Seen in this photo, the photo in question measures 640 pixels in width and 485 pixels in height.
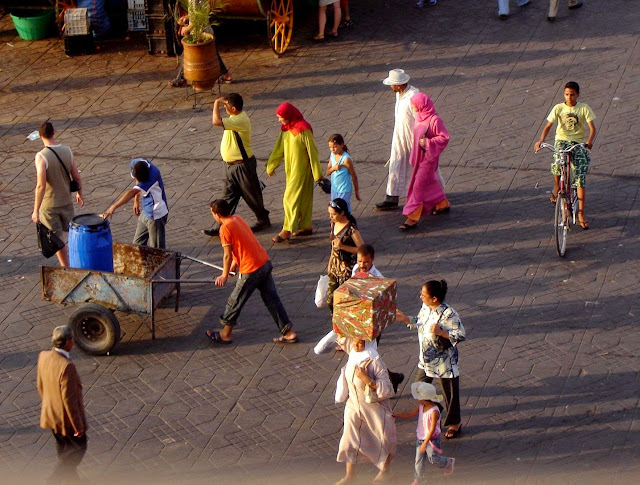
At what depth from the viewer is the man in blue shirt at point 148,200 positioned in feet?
33.0

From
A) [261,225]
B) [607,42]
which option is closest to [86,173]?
[261,225]

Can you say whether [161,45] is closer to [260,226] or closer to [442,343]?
[260,226]

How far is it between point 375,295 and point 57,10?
10891mm

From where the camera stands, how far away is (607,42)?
16.8 metres

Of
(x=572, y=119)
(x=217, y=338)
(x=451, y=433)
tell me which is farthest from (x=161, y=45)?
(x=451, y=433)

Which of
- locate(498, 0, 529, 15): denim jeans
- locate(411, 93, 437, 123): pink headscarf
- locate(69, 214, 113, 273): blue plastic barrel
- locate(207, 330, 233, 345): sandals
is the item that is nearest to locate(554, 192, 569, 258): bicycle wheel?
locate(411, 93, 437, 123): pink headscarf

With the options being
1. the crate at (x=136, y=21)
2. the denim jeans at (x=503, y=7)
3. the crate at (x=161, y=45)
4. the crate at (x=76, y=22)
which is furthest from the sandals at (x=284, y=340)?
the denim jeans at (x=503, y=7)

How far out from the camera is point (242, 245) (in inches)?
365

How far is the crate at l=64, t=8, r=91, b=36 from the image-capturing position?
16.5m

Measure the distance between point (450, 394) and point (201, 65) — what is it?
26.4 feet

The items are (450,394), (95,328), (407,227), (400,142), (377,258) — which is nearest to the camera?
(450,394)

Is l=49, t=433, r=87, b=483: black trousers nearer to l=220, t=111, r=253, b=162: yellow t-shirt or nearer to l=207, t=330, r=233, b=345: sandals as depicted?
l=207, t=330, r=233, b=345: sandals

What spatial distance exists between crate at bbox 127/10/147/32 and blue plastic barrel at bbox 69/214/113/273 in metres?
8.33

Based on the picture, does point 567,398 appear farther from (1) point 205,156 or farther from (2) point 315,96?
(2) point 315,96
